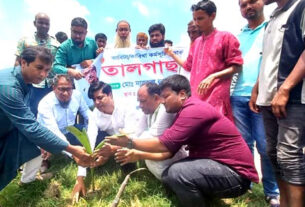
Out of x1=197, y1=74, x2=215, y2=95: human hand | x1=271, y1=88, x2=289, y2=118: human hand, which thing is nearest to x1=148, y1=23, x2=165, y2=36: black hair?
x1=197, y1=74, x2=215, y2=95: human hand

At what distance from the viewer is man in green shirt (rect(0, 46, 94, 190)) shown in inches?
110

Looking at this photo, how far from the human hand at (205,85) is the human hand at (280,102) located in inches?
38.3

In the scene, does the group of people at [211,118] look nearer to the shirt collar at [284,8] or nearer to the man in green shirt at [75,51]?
the shirt collar at [284,8]

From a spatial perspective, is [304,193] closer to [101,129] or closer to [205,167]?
[205,167]

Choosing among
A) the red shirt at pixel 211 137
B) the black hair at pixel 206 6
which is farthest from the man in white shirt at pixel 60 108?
the black hair at pixel 206 6

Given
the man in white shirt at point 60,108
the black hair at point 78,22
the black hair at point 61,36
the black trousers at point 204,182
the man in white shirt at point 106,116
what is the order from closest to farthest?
1. the black trousers at point 204,182
2. the man in white shirt at point 106,116
3. the man in white shirt at point 60,108
4. the black hair at point 78,22
5. the black hair at point 61,36

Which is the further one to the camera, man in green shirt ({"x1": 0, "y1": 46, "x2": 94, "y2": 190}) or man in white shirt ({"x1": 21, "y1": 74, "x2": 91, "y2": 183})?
man in white shirt ({"x1": 21, "y1": 74, "x2": 91, "y2": 183})

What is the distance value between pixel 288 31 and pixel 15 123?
267 centimetres

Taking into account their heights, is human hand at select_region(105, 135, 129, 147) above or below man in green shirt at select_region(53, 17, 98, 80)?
below

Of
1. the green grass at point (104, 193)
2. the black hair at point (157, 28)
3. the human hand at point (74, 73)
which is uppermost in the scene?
the black hair at point (157, 28)

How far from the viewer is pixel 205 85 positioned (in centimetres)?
301

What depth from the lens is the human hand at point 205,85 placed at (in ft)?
9.86

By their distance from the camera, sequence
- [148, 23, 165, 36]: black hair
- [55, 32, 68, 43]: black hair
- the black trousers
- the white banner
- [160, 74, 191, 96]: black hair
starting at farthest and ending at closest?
[55, 32, 68, 43]: black hair
the white banner
[148, 23, 165, 36]: black hair
[160, 74, 191, 96]: black hair
the black trousers

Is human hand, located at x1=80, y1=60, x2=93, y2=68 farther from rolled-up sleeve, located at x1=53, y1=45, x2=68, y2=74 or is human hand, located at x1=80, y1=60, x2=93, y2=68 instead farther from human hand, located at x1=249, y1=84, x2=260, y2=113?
human hand, located at x1=249, y1=84, x2=260, y2=113
